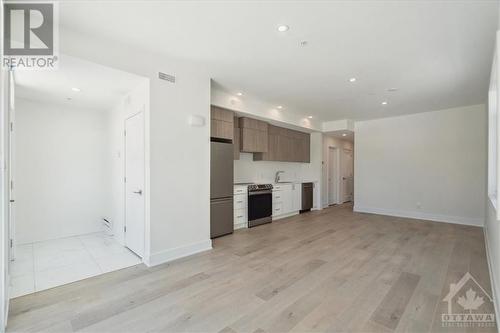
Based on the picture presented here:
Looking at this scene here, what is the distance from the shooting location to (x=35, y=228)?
4051 millimetres

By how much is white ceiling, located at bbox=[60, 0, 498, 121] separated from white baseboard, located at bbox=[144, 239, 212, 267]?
2659 mm

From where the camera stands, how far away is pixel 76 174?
4.51 metres

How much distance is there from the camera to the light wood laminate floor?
1.97 metres

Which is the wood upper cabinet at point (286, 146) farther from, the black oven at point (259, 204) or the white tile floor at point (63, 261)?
the white tile floor at point (63, 261)

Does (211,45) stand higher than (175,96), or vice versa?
(211,45)

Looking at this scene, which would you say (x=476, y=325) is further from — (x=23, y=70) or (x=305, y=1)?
(x=23, y=70)

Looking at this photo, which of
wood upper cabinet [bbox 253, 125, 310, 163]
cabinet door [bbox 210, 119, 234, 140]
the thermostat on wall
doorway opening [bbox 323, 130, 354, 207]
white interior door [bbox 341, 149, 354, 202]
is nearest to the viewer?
the thermostat on wall

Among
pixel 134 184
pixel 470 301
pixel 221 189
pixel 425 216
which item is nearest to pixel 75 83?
pixel 134 184

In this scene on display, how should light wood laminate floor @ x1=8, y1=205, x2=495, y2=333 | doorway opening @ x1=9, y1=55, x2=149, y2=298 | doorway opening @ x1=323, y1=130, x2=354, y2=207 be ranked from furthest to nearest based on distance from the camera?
doorway opening @ x1=323, y1=130, x2=354, y2=207
doorway opening @ x1=9, y1=55, x2=149, y2=298
light wood laminate floor @ x1=8, y1=205, x2=495, y2=333

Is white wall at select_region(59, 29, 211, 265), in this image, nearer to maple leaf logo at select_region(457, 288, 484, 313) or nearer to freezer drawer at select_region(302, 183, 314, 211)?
maple leaf logo at select_region(457, 288, 484, 313)

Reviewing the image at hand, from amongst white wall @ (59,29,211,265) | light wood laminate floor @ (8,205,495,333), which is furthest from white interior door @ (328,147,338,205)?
white wall @ (59,29,211,265)

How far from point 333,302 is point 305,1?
9.13ft

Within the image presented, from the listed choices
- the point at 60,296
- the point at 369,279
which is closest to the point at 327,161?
the point at 369,279

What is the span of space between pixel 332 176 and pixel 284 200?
10.4 ft
